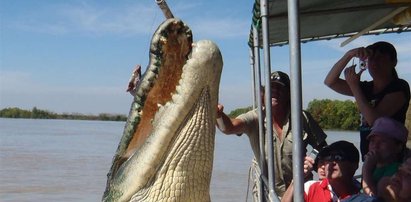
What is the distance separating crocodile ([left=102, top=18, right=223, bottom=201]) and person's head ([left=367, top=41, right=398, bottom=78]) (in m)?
1.33

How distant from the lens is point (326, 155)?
3.97 meters

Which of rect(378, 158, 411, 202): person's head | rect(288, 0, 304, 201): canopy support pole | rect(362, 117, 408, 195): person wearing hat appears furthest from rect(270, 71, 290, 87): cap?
rect(288, 0, 304, 201): canopy support pole

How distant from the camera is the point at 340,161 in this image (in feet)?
12.8

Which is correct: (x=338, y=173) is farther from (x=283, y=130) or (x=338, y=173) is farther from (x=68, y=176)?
(x=68, y=176)

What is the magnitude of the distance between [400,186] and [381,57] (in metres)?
1.16

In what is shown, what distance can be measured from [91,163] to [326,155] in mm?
27878

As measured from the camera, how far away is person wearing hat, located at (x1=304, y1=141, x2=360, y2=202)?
12.9 feet

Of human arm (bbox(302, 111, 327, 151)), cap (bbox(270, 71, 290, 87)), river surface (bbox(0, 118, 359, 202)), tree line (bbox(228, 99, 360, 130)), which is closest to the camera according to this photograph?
cap (bbox(270, 71, 290, 87))

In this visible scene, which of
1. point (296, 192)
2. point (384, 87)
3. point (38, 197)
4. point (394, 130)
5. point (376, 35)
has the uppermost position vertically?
point (376, 35)

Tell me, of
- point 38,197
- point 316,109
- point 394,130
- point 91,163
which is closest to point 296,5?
point 394,130

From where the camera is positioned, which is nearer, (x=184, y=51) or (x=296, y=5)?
(x=296, y=5)

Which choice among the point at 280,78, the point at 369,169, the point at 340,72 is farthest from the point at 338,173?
the point at 280,78

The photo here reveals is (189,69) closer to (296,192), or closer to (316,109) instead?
(296,192)

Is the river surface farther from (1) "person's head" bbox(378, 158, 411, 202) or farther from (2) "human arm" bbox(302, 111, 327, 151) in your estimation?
(1) "person's head" bbox(378, 158, 411, 202)
